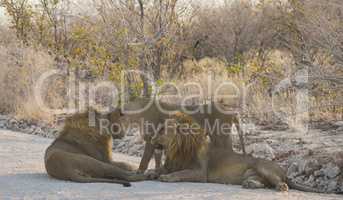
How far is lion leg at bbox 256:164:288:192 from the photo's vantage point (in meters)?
6.76

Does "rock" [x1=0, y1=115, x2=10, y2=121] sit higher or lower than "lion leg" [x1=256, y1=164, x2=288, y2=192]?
higher

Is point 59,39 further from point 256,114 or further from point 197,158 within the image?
point 197,158

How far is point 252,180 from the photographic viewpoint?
23.1 ft

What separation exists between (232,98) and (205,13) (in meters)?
17.1

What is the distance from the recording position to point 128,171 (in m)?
7.52

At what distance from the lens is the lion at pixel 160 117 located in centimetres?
790

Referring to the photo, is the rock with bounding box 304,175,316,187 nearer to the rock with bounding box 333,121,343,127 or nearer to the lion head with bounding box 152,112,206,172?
the lion head with bounding box 152,112,206,172

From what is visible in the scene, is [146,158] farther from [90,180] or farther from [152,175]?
[90,180]

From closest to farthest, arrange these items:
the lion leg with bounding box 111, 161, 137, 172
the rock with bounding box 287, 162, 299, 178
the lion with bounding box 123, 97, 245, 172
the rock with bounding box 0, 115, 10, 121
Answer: the lion leg with bounding box 111, 161, 137, 172, the lion with bounding box 123, 97, 245, 172, the rock with bounding box 287, 162, 299, 178, the rock with bounding box 0, 115, 10, 121

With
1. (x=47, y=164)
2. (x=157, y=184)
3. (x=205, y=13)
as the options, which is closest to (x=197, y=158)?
(x=157, y=184)

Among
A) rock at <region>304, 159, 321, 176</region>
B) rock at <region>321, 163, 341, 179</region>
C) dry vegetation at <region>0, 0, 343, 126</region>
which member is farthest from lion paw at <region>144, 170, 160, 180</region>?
dry vegetation at <region>0, 0, 343, 126</region>

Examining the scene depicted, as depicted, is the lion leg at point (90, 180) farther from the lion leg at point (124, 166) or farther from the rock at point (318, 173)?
the rock at point (318, 173)

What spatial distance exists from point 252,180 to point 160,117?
6.67ft

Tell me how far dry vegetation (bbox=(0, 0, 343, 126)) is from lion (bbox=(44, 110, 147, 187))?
362 centimetres
